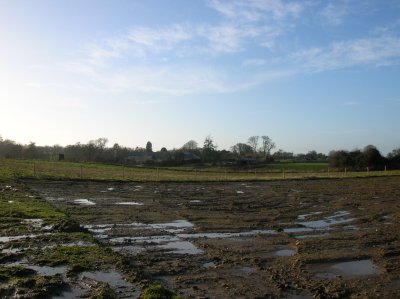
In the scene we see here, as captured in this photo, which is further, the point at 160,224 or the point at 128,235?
the point at 160,224

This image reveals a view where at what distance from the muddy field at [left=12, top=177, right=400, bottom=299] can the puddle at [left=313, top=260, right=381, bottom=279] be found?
23 millimetres

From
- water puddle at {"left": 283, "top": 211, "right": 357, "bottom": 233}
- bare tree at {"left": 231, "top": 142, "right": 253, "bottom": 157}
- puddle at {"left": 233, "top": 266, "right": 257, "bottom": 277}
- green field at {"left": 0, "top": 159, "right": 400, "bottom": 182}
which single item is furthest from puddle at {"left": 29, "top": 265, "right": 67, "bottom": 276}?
bare tree at {"left": 231, "top": 142, "right": 253, "bottom": 157}

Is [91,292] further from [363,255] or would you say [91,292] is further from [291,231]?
[291,231]

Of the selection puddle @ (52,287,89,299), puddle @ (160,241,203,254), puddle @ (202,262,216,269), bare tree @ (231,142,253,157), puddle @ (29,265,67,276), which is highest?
bare tree @ (231,142,253,157)

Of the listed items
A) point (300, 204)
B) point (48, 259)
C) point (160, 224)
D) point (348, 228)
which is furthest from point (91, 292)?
point (300, 204)

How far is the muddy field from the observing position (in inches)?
347

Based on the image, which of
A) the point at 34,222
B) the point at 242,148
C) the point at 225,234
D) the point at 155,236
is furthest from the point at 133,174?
the point at 242,148

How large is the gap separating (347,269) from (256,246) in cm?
317

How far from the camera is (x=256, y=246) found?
42.0 ft

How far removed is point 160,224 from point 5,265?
7.83 metres

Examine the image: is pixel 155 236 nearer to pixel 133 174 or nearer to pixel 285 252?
pixel 285 252

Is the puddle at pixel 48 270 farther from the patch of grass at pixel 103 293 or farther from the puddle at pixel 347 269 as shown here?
the puddle at pixel 347 269

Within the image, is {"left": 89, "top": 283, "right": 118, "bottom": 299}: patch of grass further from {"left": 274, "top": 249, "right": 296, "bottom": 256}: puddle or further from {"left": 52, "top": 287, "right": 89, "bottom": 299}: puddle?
{"left": 274, "top": 249, "right": 296, "bottom": 256}: puddle

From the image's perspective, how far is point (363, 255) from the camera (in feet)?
37.9
